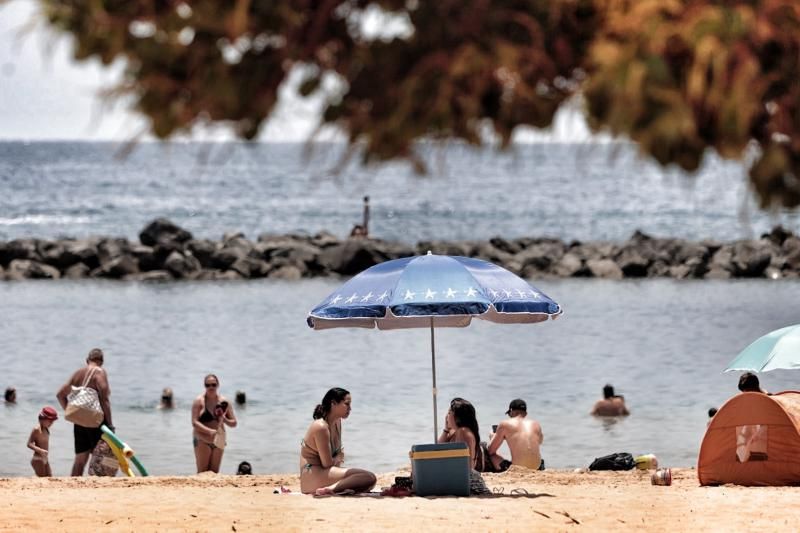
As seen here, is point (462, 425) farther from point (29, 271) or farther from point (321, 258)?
point (29, 271)

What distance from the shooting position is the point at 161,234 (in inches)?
2067

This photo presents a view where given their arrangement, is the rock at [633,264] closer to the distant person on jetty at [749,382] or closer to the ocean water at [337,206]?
→ the ocean water at [337,206]

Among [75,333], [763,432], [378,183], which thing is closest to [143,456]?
[763,432]

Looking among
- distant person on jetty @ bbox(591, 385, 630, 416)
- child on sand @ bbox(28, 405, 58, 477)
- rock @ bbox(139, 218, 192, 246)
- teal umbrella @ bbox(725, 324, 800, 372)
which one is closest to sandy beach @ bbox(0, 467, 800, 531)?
teal umbrella @ bbox(725, 324, 800, 372)

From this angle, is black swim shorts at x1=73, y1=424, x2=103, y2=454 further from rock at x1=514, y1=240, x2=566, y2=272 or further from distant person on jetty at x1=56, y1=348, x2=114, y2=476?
rock at x1=514, y1=240, x2=566, y2=272

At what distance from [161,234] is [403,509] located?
Answer: 1642 inches

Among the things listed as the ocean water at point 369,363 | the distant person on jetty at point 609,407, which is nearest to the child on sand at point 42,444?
the ocean water at point 369,363

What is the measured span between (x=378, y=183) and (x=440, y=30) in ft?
416

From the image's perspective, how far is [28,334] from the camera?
35.0m

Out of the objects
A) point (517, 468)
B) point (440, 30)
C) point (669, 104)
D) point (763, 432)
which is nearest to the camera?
point (669, 104)

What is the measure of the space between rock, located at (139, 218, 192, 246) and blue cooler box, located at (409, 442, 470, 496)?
132 feet

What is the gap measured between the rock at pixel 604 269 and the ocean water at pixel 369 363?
4.87ft

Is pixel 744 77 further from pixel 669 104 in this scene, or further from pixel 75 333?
pixel 75 333

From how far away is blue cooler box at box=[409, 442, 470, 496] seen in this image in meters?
12.7
